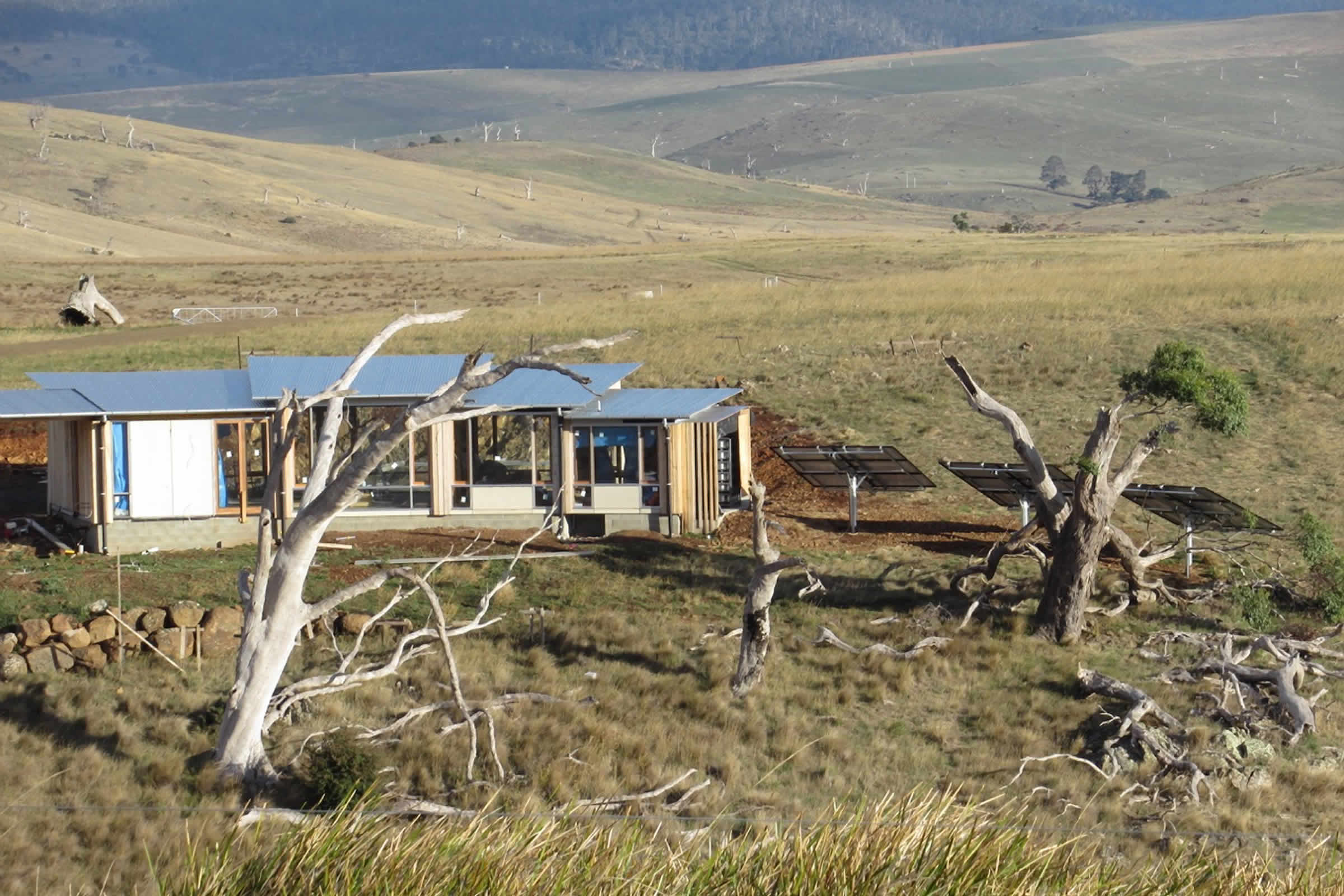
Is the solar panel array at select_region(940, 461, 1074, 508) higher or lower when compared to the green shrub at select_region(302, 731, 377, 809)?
higher

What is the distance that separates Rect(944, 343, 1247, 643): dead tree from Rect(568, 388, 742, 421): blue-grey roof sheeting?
23.1ft

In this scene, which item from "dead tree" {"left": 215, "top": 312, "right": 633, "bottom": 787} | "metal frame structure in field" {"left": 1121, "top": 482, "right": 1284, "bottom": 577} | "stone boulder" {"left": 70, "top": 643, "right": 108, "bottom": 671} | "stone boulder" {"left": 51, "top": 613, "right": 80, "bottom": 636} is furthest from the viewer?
"metal frame structure in field" {"left": 1121, "top": 482, "right": 1284, "bottom": 577}

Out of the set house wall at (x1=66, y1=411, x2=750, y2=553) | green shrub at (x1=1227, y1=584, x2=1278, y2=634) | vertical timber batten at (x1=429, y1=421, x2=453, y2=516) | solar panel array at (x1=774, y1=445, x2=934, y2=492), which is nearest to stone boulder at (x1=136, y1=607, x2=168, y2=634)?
house wall at (x1=66, y1=411, x2=750, y2=553)

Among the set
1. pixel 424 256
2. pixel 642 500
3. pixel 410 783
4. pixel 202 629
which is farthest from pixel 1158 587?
pixel 424 256

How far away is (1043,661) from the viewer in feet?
71.9

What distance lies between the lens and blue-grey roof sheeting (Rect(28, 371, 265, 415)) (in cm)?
2830

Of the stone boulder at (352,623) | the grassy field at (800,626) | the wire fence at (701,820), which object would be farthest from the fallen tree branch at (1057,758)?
the stone boulder at (352,623)

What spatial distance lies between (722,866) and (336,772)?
7688 millimetres

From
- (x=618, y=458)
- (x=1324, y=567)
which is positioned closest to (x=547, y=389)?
(x=618, y=458)

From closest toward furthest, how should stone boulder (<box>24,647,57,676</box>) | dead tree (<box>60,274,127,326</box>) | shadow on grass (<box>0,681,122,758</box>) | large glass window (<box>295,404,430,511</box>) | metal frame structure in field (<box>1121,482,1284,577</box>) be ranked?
shadow on grass (<box>0,681,122,758</box>), stone boulder (<box>24,647,57,676</box>), metal frame structure in field (<box>1121,482,1284,577</box>), large glass window (<box>295,404,430,511</box>), dead tree (<box>60,274,127,326</box>)

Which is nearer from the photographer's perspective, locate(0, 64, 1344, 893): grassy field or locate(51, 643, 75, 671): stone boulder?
locate(0, 64, 1344, 893): grassy field

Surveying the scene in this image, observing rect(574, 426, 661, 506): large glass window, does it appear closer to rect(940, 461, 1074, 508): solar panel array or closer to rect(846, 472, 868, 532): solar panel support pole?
rect(846, 472, 868, 532): solar panel support pole

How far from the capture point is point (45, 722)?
1939 cm

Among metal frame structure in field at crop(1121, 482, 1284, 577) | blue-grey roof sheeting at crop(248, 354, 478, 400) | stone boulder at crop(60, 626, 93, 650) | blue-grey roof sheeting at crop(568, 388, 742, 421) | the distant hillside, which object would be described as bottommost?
stone boulder at crop(60, 626, 93, 650)
